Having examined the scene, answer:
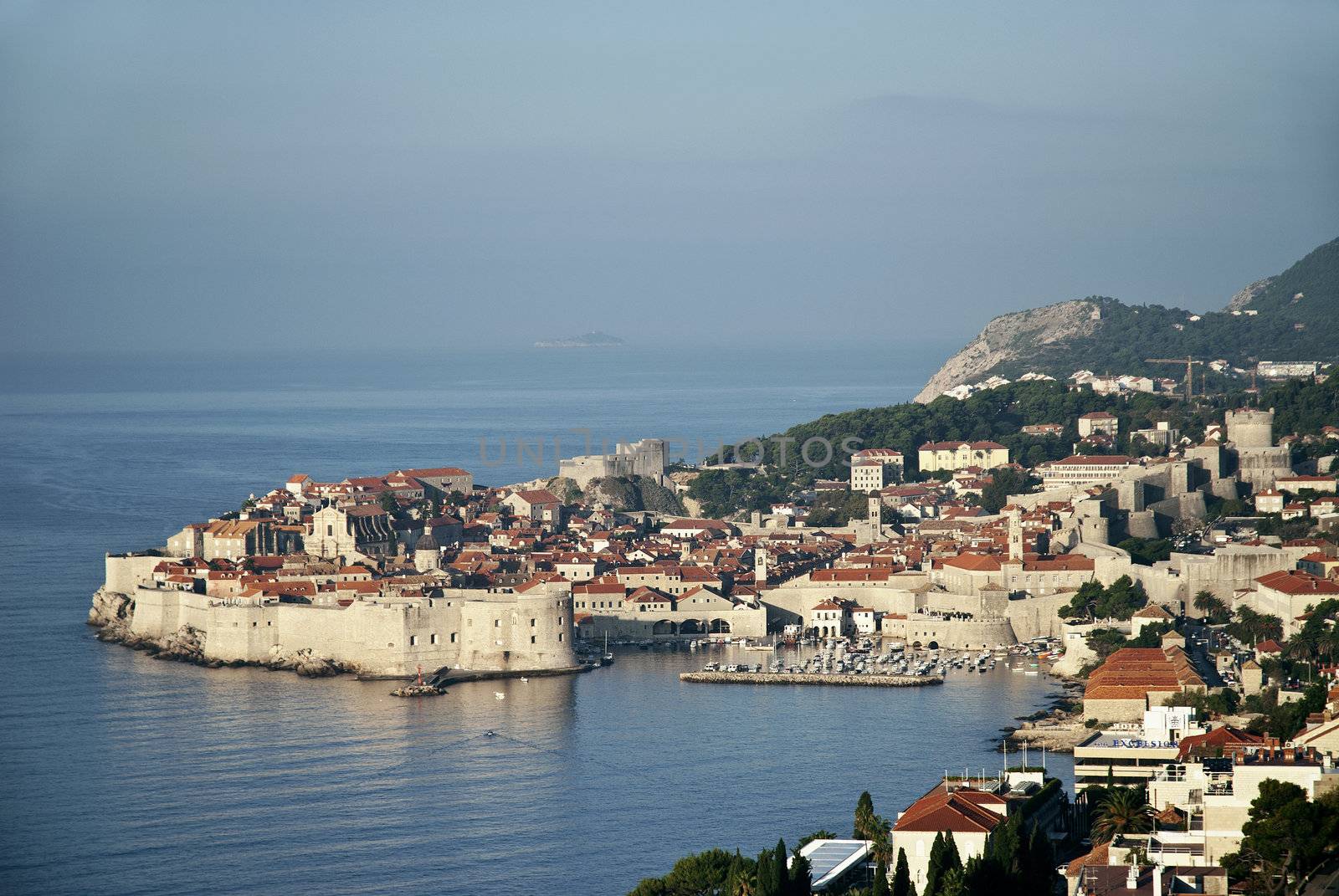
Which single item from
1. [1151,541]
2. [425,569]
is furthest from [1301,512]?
[425,569]

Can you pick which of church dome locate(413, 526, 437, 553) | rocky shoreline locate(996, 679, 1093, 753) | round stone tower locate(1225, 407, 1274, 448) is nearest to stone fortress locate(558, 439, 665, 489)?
church dome locate(413, 526, 437, 553)

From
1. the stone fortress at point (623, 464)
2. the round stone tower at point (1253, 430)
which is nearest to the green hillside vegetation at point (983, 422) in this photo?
the stone fortress at point (623, 464)

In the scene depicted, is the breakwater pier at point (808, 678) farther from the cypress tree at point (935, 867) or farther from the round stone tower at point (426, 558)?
the cypress tree at point (935, 867)

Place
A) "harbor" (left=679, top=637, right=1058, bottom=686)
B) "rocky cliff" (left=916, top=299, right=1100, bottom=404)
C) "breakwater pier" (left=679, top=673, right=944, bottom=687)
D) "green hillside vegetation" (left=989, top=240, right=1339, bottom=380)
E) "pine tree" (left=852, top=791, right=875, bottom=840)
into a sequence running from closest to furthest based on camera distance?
"pine tree" (left=852, top=791, right=875, bottom=840)
"breakwater pier" (left=679, top=673, right=944, bottom=687)
"harbor" (left=679, top=637, right=1058, bottom=686)
"green hillside vegetation" (left=989, top=240, right=1339, bottom=380)
"rocky cliff" (left=916, top=299, right=1100, bottom=404)

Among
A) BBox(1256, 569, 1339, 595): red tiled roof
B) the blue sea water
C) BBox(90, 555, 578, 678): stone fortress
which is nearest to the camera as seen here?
the blue sea water

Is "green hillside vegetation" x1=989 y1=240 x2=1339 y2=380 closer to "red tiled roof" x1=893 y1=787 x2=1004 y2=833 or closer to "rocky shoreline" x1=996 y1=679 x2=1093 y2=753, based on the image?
"rocky shoreline" x1=996 y1=679 x2=1093 y2=753

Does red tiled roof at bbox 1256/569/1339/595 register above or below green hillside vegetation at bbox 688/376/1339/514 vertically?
below

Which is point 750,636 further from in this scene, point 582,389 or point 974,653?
point 582,389
